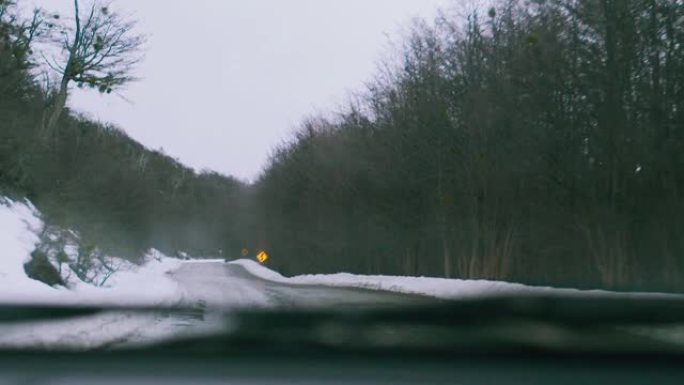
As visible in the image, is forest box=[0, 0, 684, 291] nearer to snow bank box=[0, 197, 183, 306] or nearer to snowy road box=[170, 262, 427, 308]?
snow bank box=[0, 197, 183, 306]

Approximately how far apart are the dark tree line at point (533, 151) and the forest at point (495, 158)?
0.06 meters

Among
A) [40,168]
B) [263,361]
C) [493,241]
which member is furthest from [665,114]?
[40,168]

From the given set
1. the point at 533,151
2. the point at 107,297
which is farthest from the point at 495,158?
the point at 107,297

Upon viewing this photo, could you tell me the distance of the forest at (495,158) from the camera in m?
24.2

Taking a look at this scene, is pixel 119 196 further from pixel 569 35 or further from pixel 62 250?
pixel 569 35

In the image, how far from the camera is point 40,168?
3281 centimetres

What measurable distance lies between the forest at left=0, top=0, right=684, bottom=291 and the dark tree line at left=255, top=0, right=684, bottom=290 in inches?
2.4

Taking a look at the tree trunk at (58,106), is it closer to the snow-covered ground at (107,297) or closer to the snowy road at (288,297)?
the snow-covered ground at (107,297)

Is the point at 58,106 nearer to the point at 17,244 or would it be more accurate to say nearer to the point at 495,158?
the point at 17,244

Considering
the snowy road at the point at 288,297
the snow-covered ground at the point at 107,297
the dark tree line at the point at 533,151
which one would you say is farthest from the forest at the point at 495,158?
the snowy road at the point at 288,297

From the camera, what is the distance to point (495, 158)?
31.7m

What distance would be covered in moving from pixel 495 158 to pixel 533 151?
3781 mm

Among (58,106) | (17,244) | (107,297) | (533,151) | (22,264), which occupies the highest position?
(58,106)

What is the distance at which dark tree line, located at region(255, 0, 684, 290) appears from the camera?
947 inches
